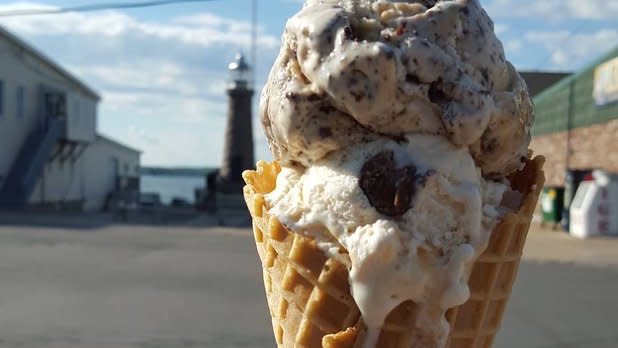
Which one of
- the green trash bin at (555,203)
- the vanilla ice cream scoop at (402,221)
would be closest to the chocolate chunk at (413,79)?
the vanilla ice cream scoop at (402,221)

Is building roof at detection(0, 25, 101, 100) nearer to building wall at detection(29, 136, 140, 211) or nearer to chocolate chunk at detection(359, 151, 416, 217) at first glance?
building wall at detection(29, 136, 140, 211)

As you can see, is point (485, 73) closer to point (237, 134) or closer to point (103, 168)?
point (237, 134)

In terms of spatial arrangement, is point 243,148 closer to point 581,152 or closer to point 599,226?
point 581,152

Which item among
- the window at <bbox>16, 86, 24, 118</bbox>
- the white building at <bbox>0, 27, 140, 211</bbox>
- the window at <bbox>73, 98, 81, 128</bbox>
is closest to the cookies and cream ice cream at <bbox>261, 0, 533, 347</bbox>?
the white building at <bbox>0, 27, 140, 211</bbox>

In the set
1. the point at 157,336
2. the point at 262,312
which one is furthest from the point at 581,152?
the point at 157,336

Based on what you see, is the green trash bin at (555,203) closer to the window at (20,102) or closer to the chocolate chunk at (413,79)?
the chocolate chunk at (413,79)

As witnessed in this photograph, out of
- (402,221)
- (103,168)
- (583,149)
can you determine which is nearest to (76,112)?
(103,168)
